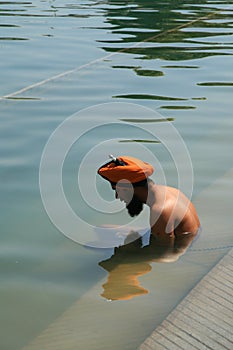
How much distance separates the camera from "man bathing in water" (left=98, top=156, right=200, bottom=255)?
5.38m

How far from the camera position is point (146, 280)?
529 cm

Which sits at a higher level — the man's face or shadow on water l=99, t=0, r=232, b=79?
the man's face

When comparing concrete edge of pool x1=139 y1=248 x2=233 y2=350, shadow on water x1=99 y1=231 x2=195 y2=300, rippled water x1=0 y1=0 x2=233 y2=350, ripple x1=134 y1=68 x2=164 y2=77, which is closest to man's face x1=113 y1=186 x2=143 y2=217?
shadow on water x1=99 y1=231 x2=195 y2=300

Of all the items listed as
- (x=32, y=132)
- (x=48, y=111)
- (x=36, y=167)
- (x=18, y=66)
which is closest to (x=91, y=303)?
(x=36, y=167)

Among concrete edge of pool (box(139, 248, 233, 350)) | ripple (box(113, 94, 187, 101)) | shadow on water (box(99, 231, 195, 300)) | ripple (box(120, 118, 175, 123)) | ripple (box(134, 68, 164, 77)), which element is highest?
concrete edge of pool (box(139, 248, 233, 350))

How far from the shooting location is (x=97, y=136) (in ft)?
28.4

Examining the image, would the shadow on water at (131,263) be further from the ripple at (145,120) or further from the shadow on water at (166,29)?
the shadow on water at (166,29)

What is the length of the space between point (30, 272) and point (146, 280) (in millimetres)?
844

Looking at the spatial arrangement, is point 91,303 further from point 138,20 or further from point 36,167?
point 138,20

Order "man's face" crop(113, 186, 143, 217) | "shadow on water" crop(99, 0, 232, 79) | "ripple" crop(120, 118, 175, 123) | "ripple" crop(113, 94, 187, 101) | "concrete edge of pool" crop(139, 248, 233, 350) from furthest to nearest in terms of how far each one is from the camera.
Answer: "shadow on water" crop(99, 0, 232, 79) → "ripple" crop(113, 94, 187, 101) → "ripple" crop(120, 118, 175, 123) → "man's face" crop(113, 186, 143, 217) → "concrete edge of pool" crop(139, 248, 233, 350)

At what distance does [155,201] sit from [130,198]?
18cm

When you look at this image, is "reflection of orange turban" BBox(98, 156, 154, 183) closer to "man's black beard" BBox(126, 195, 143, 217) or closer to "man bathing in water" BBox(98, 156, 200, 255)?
"man bathing in water" BBox(98, 156, 200, 255)

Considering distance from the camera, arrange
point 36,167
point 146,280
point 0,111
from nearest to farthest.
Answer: point 146,280, point 36,167, point 0,111

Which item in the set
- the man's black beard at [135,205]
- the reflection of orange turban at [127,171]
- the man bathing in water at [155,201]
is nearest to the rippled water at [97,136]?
the man bathing in water at [155,201]
